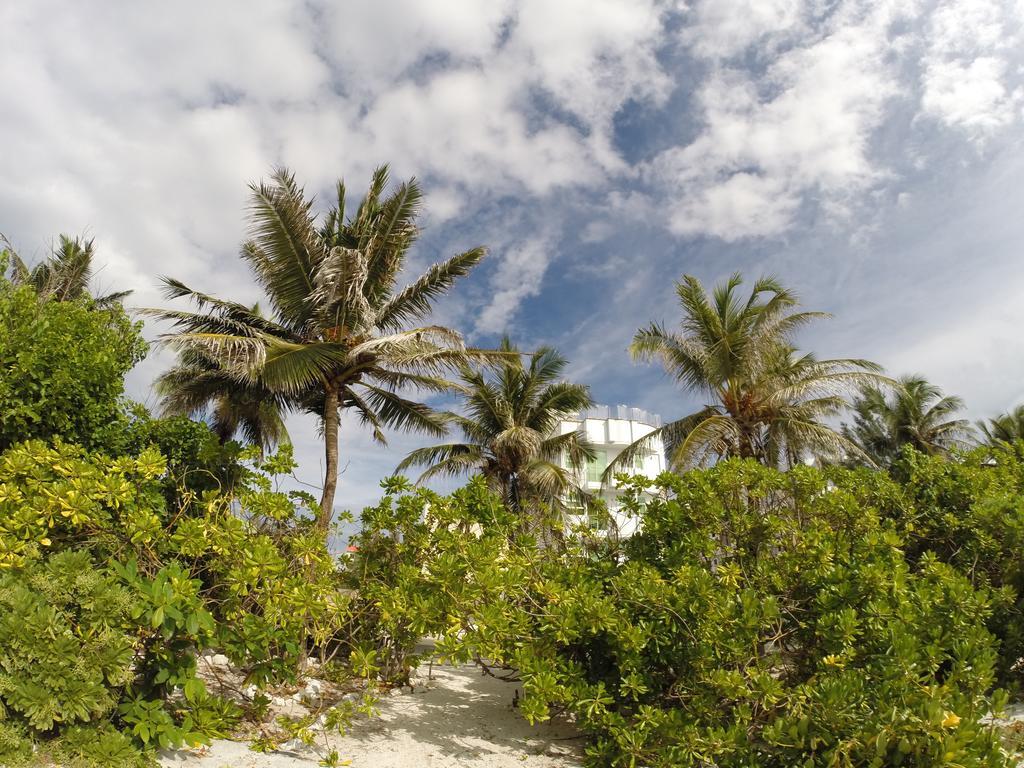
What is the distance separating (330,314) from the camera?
13.1 metres

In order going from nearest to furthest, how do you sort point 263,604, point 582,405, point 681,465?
point 263,604, point 681,465, point 582,405

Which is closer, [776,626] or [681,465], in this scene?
[776,626]

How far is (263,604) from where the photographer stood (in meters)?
5.56

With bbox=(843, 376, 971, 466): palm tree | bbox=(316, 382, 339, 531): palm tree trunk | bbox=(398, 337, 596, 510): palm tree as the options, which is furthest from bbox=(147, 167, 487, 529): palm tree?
bbox=(843, 376, 971, 466): palm tree

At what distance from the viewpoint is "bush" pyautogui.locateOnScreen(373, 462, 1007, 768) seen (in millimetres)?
4828

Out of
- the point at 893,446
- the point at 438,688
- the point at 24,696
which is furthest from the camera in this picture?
the point at 893,446

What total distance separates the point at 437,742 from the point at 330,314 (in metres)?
8.81

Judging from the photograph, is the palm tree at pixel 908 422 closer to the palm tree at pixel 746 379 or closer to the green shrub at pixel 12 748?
the palm tree at pixel 746 379

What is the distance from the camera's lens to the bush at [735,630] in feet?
15.8

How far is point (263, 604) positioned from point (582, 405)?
15.9m

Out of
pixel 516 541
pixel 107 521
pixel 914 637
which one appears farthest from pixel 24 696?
pixel 914 637

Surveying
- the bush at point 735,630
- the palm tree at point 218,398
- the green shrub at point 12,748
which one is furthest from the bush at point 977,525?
the palm tree at point 218,398

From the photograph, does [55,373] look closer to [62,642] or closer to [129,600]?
[129,600]

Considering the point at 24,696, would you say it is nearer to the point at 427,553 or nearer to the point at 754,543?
the point at 427,553
